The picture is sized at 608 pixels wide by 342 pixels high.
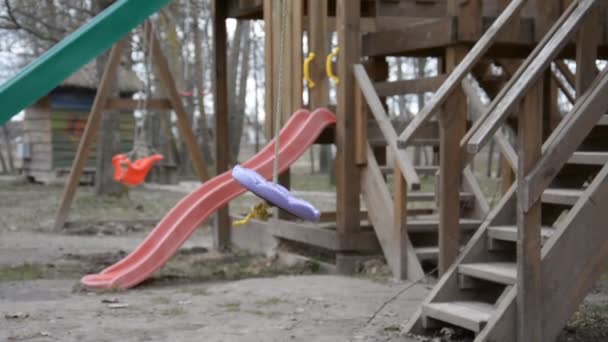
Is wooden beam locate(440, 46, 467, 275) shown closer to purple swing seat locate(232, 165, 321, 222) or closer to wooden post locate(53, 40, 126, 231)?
purple swing seat locate(232, 165, 321, 222)

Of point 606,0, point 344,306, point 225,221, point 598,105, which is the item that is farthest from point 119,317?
point 225,221

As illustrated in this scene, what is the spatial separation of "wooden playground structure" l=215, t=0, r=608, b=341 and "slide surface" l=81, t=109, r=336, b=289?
29 cm

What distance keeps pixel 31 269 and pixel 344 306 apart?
4.04m

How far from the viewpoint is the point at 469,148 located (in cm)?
442

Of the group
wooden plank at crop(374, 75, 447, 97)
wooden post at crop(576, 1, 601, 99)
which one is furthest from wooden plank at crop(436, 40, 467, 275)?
wooden plank at crop(374, 75, 447, 97)

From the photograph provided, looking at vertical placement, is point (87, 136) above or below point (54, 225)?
above

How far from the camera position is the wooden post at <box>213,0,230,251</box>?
10570 mm

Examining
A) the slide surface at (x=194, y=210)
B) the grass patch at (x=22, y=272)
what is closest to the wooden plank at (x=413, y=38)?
the slide surface at (x=194, y=210)

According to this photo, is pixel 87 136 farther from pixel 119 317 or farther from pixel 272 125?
pixel 119 317

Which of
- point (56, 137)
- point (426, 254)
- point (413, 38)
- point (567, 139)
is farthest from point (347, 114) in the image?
point (56, 137)

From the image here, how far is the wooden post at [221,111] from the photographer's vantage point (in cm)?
1057

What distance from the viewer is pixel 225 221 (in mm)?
10695

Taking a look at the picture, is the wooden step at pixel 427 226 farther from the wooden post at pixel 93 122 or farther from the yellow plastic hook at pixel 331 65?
the wooden post at pixel 93 122

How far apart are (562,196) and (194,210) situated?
3704 millimetres
